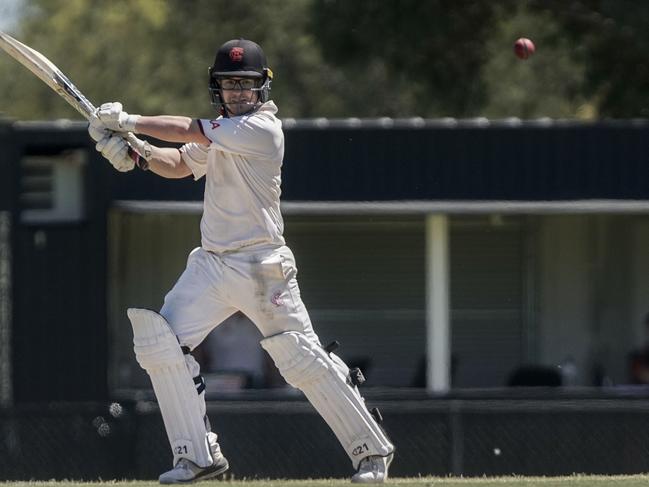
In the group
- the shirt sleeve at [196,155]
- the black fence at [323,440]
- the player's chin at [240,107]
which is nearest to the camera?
the player's chin at [240,107]

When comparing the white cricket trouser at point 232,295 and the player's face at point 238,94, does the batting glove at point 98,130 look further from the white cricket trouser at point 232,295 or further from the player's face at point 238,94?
the white cricket trouser at point 232,295

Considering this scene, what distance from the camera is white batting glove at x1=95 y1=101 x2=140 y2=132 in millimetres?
6230

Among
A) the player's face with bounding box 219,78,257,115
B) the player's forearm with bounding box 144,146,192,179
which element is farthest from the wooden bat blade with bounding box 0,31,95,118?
the player's face with bounding box 219,78,257,115

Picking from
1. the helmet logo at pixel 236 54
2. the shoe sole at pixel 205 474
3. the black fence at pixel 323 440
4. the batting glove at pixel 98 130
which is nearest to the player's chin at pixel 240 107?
the helmet logo at pixel 236 54

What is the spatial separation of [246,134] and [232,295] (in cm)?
66

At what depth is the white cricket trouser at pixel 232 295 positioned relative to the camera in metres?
6.40

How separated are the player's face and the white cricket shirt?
62mm

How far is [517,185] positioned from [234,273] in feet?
18.6

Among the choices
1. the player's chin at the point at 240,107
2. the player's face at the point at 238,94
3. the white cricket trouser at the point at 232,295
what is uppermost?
the player's face at the point at 238,94

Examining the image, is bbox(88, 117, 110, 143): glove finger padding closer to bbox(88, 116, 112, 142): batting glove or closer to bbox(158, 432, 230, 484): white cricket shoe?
bbox(88, 116, 112, 142): batting glove

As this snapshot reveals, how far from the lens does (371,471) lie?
6617 mm

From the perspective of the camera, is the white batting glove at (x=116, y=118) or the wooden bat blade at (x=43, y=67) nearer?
the white batting glove at (x=116, y=118)

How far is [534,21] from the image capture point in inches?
829

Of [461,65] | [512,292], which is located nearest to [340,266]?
[512,292]
